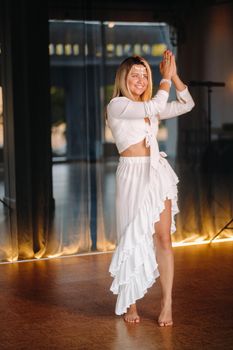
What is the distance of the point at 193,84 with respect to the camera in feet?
18.5

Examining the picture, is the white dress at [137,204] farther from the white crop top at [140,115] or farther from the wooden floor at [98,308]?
the wooden floor at [98,308]

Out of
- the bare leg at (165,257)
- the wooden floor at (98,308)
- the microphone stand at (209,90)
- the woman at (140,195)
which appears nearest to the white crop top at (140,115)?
the woman at (140,195)

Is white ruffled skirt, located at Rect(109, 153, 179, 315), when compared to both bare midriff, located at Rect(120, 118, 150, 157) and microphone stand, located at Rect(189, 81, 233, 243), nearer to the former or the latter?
bare midriff, located at Rect(120, 118, 150, 157)

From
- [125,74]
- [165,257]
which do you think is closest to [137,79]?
[125,74]

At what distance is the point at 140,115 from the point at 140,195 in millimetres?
416

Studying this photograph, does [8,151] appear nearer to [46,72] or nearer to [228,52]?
[46,72]

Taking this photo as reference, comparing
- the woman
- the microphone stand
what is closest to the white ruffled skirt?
the woman

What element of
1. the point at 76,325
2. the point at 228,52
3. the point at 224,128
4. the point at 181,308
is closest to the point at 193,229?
the point at 224,128

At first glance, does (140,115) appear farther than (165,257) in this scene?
No

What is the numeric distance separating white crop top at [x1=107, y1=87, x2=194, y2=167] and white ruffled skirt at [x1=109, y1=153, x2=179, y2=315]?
92 millimetres

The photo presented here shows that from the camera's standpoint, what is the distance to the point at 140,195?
355 centimetres

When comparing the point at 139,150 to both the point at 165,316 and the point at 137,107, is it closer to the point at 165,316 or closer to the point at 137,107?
the point at 137,107

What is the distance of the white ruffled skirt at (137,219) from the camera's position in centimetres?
355

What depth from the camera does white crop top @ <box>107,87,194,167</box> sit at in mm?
3414
